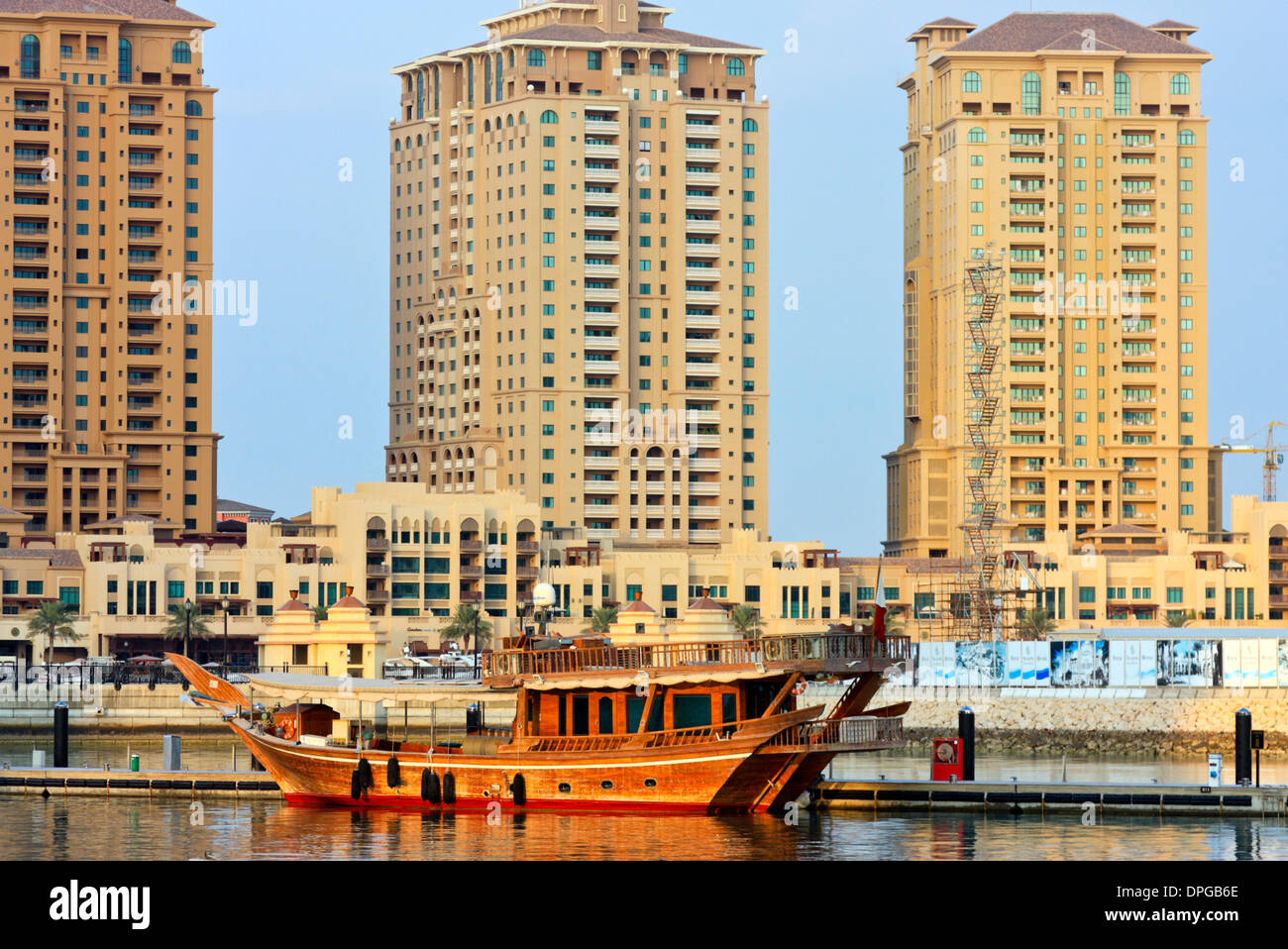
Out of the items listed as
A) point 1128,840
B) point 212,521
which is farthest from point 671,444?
point 1128,840

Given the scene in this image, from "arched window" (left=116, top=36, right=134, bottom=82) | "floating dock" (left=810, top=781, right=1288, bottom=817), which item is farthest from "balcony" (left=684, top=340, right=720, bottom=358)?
Result: "floating dock" (left=810, top=781, right=1288, bottom=817)

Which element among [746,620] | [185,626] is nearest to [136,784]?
[185,626]

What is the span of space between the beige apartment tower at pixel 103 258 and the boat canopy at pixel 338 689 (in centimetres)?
8546

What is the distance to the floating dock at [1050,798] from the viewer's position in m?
59.0

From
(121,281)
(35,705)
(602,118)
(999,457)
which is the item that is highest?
(602,118)

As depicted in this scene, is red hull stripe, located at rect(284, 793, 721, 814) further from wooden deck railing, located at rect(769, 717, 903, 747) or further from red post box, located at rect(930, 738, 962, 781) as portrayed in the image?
red post box, located at rect(930, 738, 962, 781)

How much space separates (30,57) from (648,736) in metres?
132

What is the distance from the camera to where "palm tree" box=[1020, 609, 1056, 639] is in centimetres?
14238

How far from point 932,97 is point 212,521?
7222cm

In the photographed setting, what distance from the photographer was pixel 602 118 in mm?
184375

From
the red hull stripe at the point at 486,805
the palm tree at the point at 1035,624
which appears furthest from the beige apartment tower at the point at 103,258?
the red hull stripe at the point at 486,805

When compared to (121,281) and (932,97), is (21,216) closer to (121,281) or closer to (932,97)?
(121,281)

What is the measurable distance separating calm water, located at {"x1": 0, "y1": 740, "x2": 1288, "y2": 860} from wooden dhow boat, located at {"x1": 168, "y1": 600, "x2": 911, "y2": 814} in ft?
2.38

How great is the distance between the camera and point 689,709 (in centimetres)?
5706
